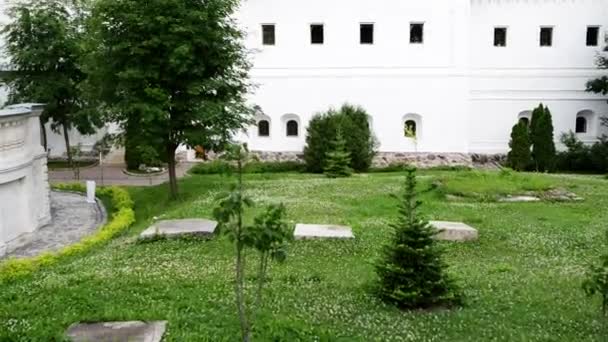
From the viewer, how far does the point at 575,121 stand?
26625 millimetres

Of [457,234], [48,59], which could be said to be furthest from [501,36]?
[48,59]

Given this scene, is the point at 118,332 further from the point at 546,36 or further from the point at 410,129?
the point at 546,36

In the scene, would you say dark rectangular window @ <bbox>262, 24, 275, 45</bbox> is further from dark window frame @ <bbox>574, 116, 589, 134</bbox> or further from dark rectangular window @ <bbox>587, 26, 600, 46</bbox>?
dark window frame @ <bbox>574, 116, 589, 134</bbox>

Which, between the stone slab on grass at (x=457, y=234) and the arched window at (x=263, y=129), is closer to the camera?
the stone slab on grass at (x=457, y=234)

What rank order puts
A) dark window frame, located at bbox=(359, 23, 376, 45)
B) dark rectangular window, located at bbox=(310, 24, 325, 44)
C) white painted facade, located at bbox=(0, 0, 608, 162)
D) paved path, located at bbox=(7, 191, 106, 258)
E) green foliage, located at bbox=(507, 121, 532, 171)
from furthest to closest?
dark rectangular window, located at bbox=(310, 24, 325, 44)
dark window frame, located at bbox=(359, 23, 376, 45)
white painted facade, located at bbox=(0, 0, 608, 162)
green foliage, located at bbox=(507, 121, 532, 171)
paved path, located at bbox=(7, 191, 106, 258)

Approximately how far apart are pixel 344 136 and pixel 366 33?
15.8 ft

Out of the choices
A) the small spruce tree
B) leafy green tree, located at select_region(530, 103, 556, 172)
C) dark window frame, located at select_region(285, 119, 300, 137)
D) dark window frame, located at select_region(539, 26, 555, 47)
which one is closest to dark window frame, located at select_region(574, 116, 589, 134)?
leafy green tree, located at select_region(530, 103, 556, 172)

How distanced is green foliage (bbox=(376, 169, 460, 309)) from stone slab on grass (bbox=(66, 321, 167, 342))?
281 centimetres

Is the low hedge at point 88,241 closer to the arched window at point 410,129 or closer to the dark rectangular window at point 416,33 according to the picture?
the arched window at point 410,129

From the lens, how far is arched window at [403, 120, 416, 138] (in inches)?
1026

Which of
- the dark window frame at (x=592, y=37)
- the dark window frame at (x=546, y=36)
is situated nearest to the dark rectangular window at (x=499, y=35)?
the dark window frame at (x=546, y=36)

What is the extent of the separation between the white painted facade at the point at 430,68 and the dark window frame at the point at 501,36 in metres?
0.18

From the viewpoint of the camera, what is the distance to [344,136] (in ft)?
77.9

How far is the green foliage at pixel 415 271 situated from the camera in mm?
7668
